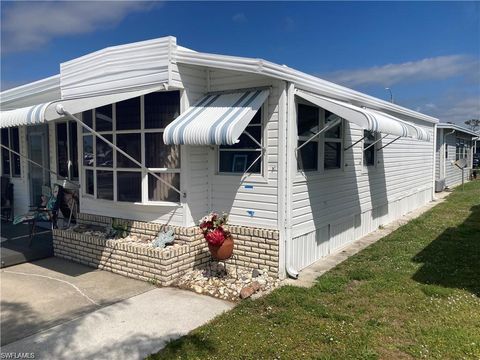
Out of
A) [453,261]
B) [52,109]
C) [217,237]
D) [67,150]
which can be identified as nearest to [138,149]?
[52,109]

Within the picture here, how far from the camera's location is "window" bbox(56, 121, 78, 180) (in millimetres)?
8773

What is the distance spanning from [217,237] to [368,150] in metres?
5.69

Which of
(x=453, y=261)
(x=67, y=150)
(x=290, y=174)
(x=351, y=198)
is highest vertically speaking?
(x=67, y=150)

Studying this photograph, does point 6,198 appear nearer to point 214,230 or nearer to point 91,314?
point 91,314

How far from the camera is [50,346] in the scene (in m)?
4.12

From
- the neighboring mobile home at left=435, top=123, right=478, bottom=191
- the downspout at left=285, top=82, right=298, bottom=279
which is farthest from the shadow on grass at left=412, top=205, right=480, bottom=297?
the neighboring mobile home at left=435, top=123, right=478, bottom=191

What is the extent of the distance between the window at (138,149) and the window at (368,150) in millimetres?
5084

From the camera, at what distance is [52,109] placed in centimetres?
520

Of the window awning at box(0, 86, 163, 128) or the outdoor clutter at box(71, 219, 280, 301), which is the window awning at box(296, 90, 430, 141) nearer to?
the outdoor clutter at box(71, 219, 280, 301)

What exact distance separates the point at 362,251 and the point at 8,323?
621cm

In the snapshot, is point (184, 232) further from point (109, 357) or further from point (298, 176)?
point (109, 357)

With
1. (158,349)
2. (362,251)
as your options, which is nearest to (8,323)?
(158,349)

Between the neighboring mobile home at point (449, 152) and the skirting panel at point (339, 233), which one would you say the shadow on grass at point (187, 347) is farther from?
the neighboring mobile home at point (449, 152)

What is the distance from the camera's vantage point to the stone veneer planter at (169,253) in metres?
6.04
